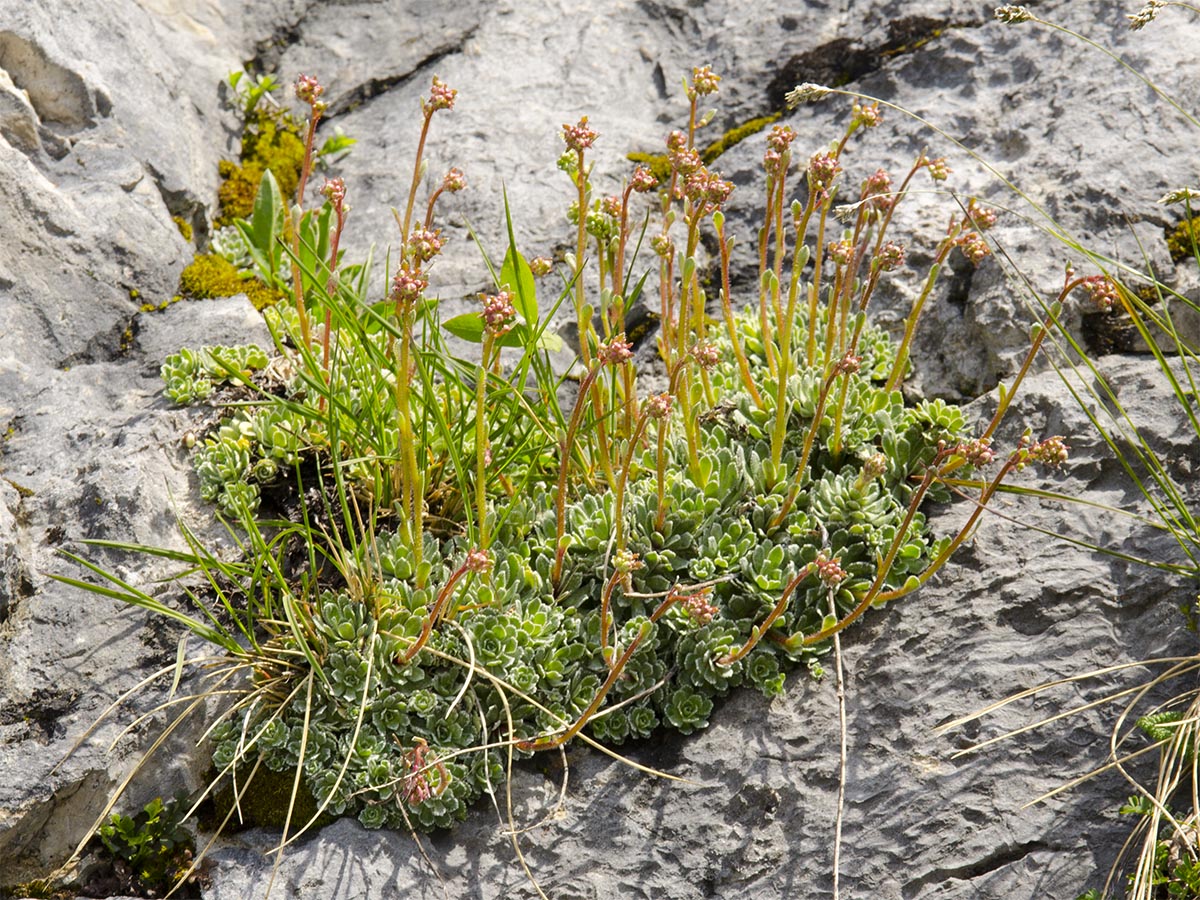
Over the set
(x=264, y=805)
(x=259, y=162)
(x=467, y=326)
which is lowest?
(x=264, y=805)

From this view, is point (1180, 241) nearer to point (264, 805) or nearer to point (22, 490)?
point (264, 805)

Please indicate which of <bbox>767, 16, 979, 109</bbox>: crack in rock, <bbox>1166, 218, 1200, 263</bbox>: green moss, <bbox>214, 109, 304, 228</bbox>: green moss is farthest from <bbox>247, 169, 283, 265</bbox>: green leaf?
<bbox>1166, 218, 1200, 263</bbox>: green moss

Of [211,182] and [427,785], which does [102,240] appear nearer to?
[211,182]

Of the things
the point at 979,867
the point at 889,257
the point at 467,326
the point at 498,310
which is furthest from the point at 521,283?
the point at 979,867

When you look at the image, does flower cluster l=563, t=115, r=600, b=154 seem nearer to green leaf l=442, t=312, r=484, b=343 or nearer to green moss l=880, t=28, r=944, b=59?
green leaf l=442, t=312, r=484, b=343

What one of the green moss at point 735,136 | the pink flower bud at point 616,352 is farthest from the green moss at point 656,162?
the pink flower bud at point 616,352

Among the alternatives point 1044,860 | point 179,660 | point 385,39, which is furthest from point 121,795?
point 385,39
